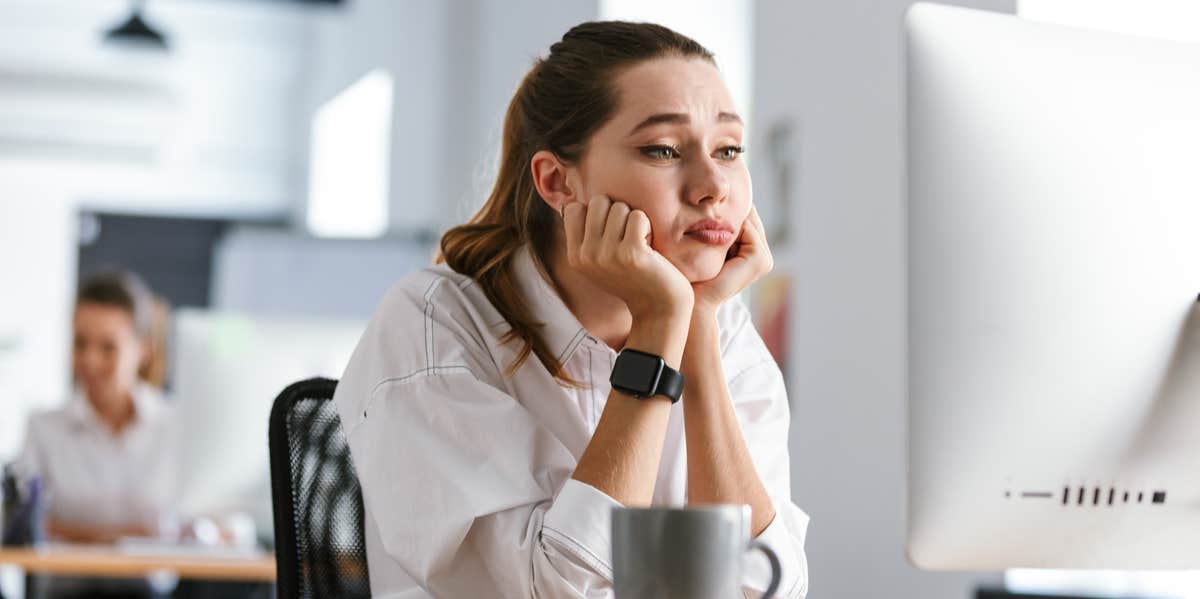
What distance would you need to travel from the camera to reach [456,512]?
1.19 meters

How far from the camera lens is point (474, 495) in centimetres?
119

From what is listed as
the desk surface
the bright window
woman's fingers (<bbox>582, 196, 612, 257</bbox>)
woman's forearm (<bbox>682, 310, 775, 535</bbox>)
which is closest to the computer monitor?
woman's forearm (<bbox>682, 310, 775, 535</bbox>)

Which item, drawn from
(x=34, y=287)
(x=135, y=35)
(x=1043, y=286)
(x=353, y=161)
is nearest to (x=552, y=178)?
(x=1043, y=286)

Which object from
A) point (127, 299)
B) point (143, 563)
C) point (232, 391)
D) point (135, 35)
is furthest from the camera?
point (135, 35)

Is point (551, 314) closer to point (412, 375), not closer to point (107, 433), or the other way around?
point (412, 375)

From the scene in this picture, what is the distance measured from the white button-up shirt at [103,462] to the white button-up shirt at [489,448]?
2852mm

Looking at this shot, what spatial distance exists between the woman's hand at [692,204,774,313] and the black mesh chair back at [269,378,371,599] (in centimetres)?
41

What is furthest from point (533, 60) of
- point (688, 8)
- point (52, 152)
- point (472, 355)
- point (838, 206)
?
point (52, 152)

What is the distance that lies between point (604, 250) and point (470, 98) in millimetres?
4822

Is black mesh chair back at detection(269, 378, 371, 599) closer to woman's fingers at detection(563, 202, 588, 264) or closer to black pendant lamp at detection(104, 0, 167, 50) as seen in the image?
woman's fingers at detection(563, 202, 588, 264)

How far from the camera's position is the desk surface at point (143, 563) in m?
3.18

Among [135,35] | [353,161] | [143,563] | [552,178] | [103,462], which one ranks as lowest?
[143,563]

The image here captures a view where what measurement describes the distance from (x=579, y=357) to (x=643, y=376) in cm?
24

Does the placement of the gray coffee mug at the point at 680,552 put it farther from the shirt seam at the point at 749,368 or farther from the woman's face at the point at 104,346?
the woman's face at the point at 104,346
